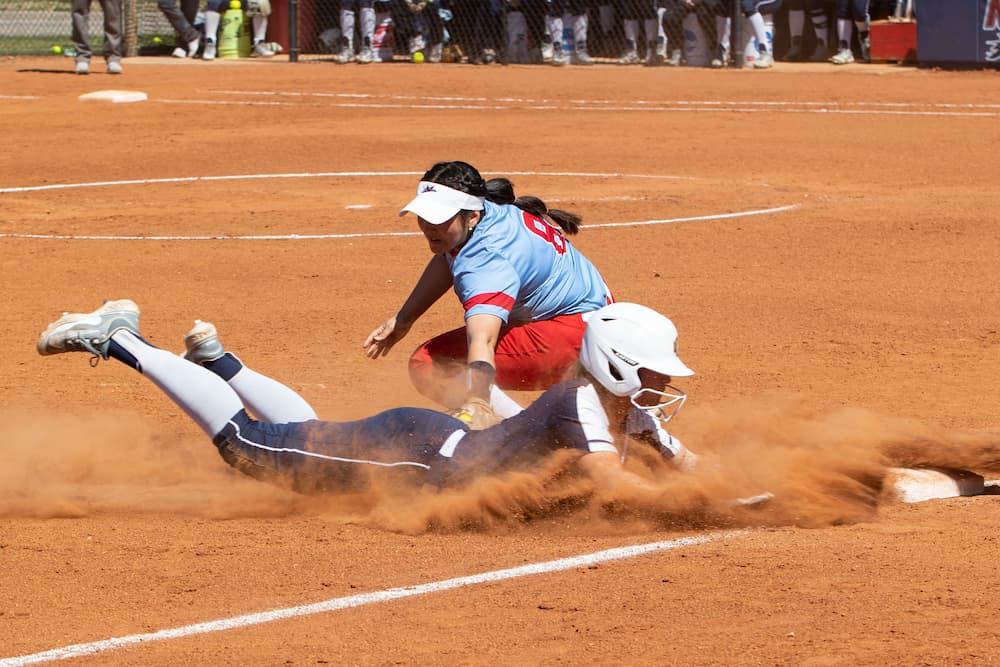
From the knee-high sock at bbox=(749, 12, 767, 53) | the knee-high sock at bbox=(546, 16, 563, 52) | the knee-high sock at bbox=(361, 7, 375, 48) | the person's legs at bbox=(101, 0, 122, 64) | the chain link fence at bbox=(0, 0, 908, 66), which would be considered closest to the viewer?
the person's legs at bbox=(101, 0, 122, 64)

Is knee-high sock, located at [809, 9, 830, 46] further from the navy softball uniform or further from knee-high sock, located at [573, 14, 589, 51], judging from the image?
the navy softball uniform

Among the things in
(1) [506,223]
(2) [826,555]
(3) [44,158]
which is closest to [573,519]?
(2) [826,555]

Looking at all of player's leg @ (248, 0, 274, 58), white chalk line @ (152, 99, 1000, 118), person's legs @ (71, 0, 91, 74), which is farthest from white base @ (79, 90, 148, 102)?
player's leg @ (248, 0, 274, 58)

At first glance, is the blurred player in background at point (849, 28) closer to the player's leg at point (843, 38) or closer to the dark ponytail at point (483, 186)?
the player's leg at point (843, 38)

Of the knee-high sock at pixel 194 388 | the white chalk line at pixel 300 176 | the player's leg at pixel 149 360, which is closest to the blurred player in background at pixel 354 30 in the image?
the white chalk line at pixel 300 176

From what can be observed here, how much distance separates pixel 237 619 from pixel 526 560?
3.93ft

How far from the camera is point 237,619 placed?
5.12 metres

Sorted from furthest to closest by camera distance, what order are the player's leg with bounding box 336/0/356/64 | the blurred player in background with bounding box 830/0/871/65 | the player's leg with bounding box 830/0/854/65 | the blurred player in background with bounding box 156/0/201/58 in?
the blurred player in background with bounding box 156/0/201/58
the player's leg with bounding box 336/0/356/64
the player's leg with bounding box 830/0/854/65
the blurred player in background with bounding box 830/0/871/65

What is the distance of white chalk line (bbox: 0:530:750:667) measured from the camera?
485cm

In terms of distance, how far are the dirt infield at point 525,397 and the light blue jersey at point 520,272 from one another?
0.88 meters

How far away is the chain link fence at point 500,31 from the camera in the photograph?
25.9m

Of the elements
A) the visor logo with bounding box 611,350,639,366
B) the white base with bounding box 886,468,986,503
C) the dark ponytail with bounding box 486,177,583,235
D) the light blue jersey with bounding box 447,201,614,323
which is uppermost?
the dark ponytail with bounding box 486,177,583,235

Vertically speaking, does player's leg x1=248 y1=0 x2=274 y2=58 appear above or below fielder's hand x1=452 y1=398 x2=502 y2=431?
above

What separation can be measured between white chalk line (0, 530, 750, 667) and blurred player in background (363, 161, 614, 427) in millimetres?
1211
